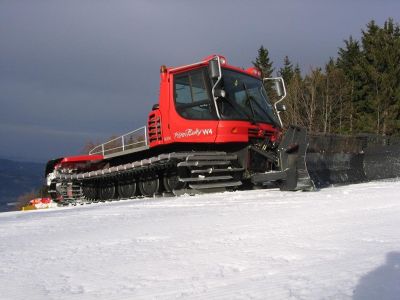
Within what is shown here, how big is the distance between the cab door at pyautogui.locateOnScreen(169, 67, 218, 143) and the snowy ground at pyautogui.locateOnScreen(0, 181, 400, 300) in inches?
149

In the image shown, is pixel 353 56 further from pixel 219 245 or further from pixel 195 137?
pixel 219 245

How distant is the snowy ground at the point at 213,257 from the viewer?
2.20m

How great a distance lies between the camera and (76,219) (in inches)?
205

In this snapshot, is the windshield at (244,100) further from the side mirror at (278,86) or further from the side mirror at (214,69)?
the side mirror at (214,69)

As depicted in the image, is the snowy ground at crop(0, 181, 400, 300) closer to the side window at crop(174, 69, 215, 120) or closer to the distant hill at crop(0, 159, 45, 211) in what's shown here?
the side window at crop(174, 69, 215, 120)

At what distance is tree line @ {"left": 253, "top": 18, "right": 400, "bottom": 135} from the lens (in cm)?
3162

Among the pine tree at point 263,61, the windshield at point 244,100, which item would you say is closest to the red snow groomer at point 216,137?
the windshield at point 244,100

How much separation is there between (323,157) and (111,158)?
547 cm

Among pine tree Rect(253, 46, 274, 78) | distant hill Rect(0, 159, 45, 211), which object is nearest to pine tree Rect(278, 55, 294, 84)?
pine tree Rect(253, 46, 274, 78)

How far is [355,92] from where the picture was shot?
3397 centimetres

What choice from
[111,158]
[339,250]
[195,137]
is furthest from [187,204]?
[111,158]

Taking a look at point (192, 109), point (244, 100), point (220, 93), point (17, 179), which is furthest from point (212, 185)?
point (17, 179)

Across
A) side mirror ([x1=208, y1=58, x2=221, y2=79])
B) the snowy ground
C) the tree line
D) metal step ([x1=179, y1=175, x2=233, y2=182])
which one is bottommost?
the snowy ground

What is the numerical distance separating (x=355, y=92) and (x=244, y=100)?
27493mm
